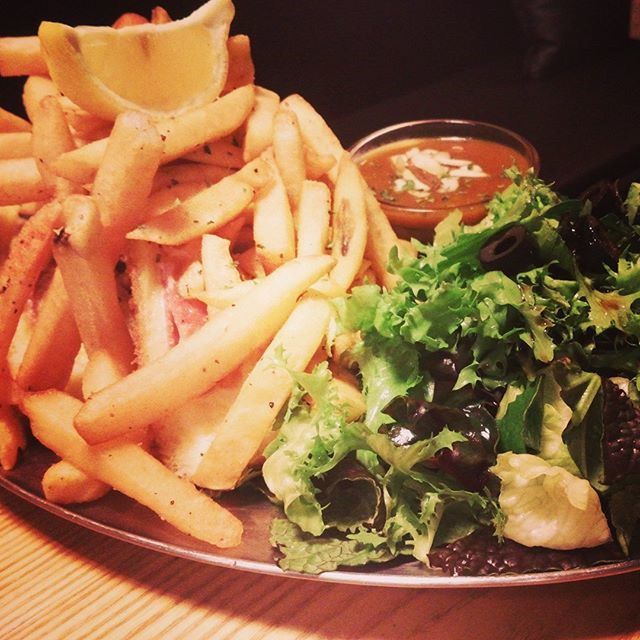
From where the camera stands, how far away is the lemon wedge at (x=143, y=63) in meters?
1.64

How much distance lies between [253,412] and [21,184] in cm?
90

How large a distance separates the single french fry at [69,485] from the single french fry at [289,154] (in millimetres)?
814

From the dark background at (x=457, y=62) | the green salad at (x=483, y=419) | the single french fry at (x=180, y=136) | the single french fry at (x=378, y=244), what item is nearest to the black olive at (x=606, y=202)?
the green salad at (x=483, y=419)

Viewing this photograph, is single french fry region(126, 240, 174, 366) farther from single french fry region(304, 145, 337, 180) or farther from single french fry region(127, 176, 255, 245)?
single french fry region(304, 145, 337, 180)

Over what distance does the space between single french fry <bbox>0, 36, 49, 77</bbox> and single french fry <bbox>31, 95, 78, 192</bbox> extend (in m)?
0.26

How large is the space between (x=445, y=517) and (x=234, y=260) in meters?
0.80

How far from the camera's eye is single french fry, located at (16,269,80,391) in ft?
5.15

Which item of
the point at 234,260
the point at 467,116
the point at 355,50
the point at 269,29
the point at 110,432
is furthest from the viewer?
the point at 355,50

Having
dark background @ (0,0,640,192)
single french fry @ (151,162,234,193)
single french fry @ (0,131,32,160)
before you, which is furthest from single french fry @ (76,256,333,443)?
dark background @ (0,0,640,192)

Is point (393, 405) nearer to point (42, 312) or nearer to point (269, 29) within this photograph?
point (42, 312)

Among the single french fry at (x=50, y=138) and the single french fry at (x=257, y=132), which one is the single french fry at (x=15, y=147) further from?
the single french fry at (x=257, y=132)

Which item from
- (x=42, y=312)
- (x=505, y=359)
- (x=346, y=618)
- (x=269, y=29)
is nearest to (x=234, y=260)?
(x=42, y=312)

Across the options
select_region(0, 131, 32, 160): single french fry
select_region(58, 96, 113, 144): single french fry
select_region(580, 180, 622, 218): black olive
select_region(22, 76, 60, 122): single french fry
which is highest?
select_region(22, 76, 60, 122): single french fry

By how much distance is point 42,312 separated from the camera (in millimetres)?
1602
